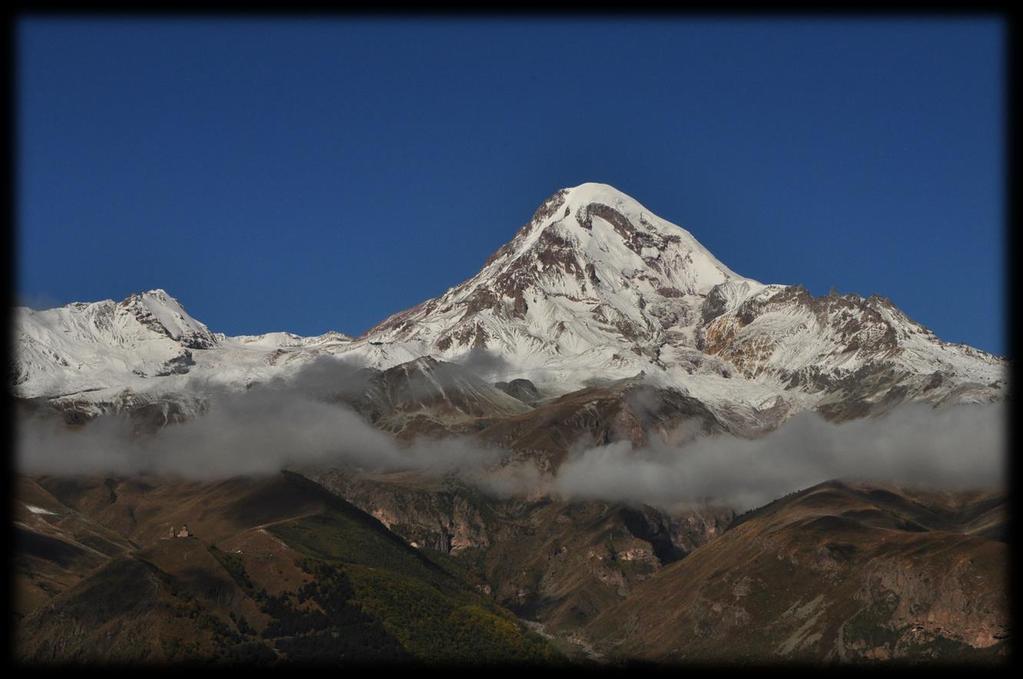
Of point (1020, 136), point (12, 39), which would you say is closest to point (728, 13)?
point (1020, 136)

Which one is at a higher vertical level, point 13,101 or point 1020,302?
point 13,101

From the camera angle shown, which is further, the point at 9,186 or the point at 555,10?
the point at 9,186

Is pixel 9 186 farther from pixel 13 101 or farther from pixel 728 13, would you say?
pixel 728 13

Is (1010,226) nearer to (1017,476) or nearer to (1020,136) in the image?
(1020,136)

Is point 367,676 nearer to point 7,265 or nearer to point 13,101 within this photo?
point 7,265

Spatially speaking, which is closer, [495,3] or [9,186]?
[495,3]

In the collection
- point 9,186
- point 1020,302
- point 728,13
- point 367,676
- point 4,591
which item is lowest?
point 367,676

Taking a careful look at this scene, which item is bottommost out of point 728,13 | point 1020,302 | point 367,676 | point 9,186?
point 367,676

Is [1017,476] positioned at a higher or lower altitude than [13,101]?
lower

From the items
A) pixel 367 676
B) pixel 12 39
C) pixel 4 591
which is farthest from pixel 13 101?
pixel 367 676
